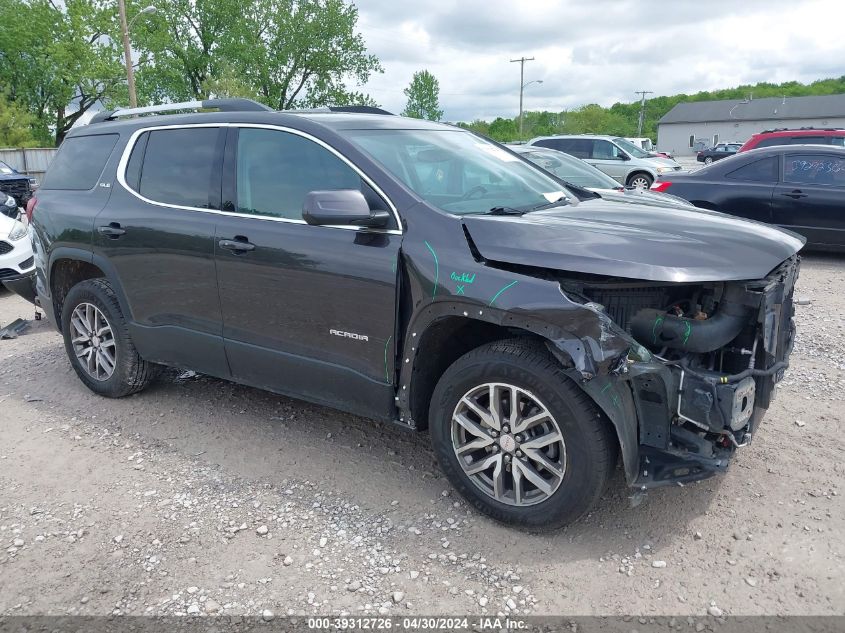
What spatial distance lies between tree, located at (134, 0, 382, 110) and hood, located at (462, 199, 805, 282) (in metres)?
44.2

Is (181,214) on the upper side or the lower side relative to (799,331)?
upper

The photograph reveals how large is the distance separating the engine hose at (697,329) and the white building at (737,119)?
264ft

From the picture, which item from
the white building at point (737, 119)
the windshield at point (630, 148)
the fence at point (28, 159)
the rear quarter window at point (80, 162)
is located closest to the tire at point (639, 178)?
the windshield at point (630, 148)

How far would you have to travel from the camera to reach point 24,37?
39.0m

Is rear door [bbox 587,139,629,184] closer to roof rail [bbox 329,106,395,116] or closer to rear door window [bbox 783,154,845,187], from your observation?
rear door window [bbox 783,154,845,187]

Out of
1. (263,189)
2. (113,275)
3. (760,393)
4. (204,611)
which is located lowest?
(204,611)

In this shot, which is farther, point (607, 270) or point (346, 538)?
point (346, 538)

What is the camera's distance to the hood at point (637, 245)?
110 inches

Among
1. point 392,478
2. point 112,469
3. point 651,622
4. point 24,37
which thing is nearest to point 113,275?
point 112,469

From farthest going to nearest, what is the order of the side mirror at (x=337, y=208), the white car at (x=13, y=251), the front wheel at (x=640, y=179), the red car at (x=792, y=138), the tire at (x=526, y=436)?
the front wheel at (x=640, y=179) < the red car at (x=792, y=138) < the white car at (x=13, y=251) < the side mirror at (x=337, y=208) < the tire at (x=526, y=436)

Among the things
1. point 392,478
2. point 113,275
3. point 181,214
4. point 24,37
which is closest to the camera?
point 392,478

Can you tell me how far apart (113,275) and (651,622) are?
149 inches

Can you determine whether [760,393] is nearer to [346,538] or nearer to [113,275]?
[346,538]

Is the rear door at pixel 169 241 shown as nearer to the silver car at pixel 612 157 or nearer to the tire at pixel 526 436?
the tire at pixel 526 436
